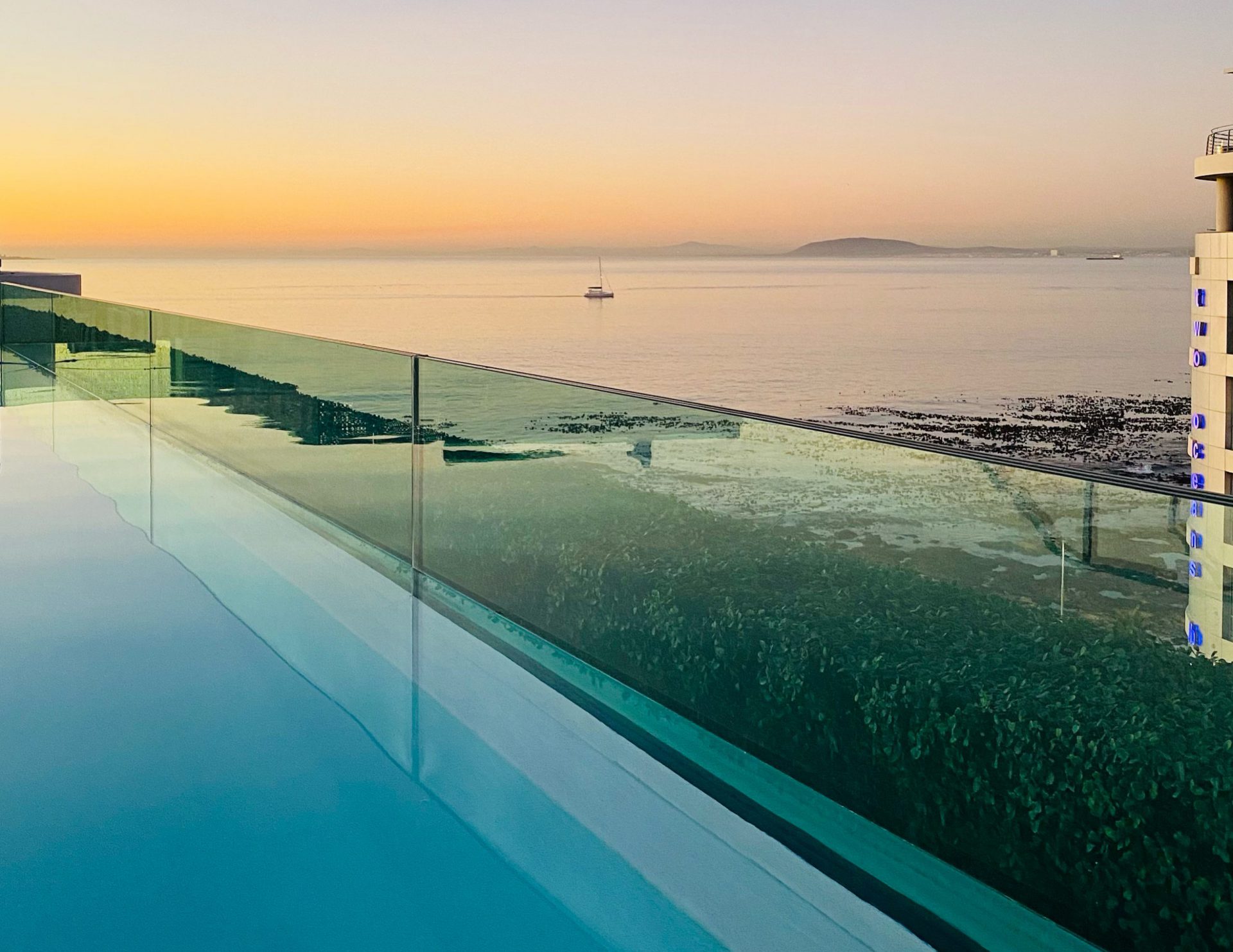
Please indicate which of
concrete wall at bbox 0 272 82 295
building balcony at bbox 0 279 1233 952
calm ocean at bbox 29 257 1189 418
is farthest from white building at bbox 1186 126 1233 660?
building balcony at bbox 0 279 1233 952

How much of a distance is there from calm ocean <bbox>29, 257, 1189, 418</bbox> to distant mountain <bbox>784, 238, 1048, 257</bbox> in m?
4.22

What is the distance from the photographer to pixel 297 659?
3465 mm

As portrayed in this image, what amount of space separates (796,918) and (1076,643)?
0.70 m

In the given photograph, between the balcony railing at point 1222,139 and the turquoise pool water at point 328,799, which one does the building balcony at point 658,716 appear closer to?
the turquoise pool water at point 328,799

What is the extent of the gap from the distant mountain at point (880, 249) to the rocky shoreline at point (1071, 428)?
45.1 ft

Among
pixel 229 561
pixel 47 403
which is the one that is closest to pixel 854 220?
pixel 47 403

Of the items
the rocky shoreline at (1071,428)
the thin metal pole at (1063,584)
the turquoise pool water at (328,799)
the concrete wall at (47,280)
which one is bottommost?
the rocky shoreline at (1071,428)

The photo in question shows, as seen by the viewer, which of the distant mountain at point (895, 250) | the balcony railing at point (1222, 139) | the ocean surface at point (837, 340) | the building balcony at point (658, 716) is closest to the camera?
the building balcony at point (658, 716)

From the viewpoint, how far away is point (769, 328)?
212 feet

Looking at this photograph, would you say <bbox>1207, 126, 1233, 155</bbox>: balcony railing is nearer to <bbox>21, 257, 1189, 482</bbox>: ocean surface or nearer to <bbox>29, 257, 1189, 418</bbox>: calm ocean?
<bbox>21, 257, 1189, 482</bbox>: ocean surface

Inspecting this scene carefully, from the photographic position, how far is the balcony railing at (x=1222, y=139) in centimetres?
3012

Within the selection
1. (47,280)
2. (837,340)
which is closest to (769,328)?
(837,340)

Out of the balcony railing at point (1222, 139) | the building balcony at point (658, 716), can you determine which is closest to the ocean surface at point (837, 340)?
the balcony railing at point (1222, 139)

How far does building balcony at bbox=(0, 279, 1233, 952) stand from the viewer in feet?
6.71
